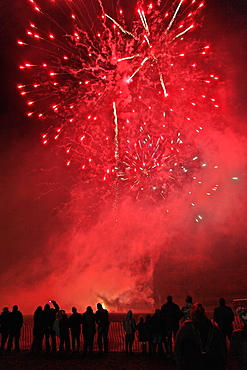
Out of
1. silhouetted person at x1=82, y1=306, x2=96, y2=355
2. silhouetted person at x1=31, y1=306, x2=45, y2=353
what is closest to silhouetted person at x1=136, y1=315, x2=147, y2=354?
silhouetted person at x1=82, y1=306, x2=96, y2=355

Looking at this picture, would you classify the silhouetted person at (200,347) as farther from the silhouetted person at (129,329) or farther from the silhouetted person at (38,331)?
the silhouetted person at (38,331)

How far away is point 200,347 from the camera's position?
3234 mm

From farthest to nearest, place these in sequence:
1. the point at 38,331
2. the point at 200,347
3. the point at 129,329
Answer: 1. the point at 129,329
2. the point at 38,331
3. the point at 200,347

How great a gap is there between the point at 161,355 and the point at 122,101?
32.7 ft

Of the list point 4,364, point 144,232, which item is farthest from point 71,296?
point 4,364

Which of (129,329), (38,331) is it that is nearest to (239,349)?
(129,329)

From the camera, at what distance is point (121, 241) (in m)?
23.2

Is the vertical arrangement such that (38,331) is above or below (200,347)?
above

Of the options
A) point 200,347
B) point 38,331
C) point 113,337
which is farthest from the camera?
point 113,337

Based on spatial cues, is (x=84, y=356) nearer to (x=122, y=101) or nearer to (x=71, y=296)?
(x=122, y=101)

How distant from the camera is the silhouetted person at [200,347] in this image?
10.5ft

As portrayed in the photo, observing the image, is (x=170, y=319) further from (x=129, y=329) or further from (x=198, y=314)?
(x=198, y=314)

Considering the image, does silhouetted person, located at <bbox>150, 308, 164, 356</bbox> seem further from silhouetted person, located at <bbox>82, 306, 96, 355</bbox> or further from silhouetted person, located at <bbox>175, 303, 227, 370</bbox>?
silhouetted person, located at <bbox>175, 303, 227, 370</bbox>

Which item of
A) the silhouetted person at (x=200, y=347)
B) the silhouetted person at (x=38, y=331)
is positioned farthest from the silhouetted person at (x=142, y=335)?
the silhouetted person at (x=200, y=347)
